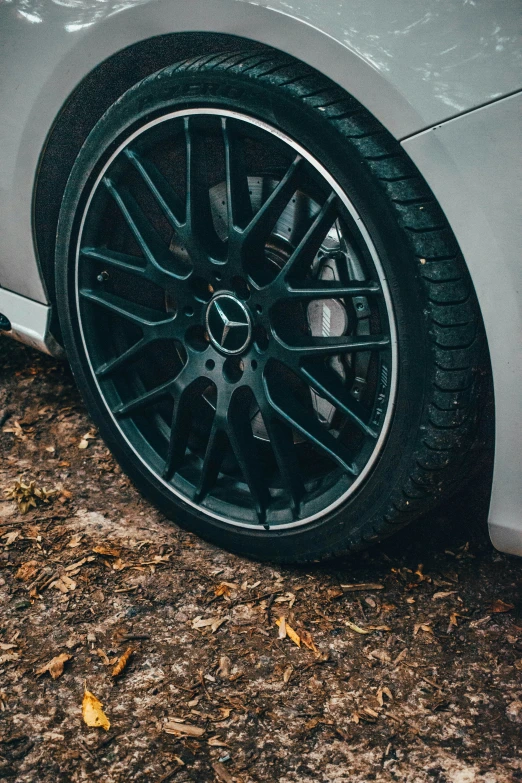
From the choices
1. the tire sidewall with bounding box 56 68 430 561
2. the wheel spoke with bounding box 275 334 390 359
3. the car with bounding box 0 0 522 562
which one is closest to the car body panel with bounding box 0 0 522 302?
the car with bounding box 0 0 522 562

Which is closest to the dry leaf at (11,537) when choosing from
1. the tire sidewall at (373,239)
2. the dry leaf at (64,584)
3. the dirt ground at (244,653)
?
the dirt ground at (244,653)

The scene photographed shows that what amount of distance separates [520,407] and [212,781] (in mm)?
915

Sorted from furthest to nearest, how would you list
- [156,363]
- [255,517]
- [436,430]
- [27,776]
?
1. [156,363]
2. [255,517]
3. [436,430]
4. [27,776]

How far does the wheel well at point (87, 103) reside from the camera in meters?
1.85

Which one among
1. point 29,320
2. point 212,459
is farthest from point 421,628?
point 29,320

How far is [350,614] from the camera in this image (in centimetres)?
194

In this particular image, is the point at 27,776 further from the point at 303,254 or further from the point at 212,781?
the point at 303,254

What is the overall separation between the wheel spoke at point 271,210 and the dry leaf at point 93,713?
103 cm

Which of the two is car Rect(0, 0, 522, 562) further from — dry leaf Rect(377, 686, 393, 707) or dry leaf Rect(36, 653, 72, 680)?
dry leaf Rect(36, 653, 72, 680)

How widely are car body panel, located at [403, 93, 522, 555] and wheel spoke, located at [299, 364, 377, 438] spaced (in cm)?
33

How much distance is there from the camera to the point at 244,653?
1830mm

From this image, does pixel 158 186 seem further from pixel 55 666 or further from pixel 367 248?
pixel 55 666

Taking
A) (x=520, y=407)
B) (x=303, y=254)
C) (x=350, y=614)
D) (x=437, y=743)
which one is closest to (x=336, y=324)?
(x=303, y=254)

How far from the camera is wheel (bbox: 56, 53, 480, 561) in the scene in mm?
1630
